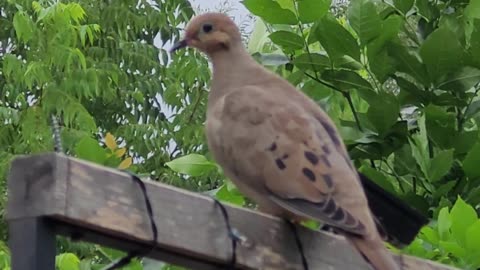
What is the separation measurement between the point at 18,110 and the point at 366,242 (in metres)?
7.49

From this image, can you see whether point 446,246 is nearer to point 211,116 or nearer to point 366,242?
point 366,242

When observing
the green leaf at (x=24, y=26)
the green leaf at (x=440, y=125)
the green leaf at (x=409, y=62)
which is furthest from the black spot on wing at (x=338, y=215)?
the green leaf at (x=24, y=26)

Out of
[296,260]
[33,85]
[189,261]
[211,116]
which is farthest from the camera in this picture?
[33,85]

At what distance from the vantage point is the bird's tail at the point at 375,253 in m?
1.97

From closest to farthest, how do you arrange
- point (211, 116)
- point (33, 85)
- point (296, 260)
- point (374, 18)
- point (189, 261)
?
point (189, 261) → point (296, 260) → point (211, 116) → point (374, 18) → point (33, 85)

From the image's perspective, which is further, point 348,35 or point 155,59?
point 155,59

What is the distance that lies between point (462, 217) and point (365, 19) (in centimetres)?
59

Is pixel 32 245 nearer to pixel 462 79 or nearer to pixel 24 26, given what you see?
pixel 462 79

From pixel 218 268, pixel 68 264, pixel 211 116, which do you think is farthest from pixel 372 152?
pixel 218 268

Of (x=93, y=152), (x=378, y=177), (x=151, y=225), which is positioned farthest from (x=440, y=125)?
(x=151, y=225)

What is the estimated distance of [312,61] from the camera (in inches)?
108

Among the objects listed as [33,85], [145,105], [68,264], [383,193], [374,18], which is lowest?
[145,105]

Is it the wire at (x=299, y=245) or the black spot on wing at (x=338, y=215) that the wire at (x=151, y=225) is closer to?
A: the wire at (x=299, y=245)

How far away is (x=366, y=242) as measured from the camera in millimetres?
2004
